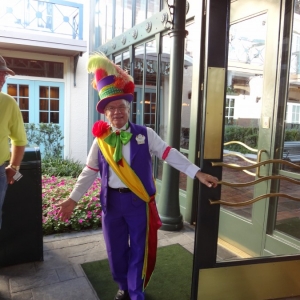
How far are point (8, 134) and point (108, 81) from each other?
89 cm

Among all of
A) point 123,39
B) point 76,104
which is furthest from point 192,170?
point 76,104

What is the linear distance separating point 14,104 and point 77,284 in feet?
5.12

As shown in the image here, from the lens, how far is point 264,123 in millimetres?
2994

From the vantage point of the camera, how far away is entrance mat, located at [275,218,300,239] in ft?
9.12

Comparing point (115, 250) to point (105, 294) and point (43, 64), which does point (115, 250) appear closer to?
point (105, 294)

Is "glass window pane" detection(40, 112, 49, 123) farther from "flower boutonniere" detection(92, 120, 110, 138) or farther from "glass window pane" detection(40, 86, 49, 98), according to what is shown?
"flower boutonniere" detection(92, 120, 110, 138)

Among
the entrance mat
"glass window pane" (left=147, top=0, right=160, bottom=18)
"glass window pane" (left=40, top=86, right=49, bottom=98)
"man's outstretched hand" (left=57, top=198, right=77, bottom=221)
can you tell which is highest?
"glass window pane" (left=147, top=0, right=160, bottom=18)

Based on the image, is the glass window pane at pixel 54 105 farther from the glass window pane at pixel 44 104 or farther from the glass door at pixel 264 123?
the glass door at pixel 264 123

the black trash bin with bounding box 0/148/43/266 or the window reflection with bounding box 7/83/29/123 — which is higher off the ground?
the window reflection with bounding box 7/83/29/123

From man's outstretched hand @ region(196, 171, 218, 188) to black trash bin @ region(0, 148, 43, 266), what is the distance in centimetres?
155

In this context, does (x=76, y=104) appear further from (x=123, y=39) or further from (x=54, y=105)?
(x=123, y=39)

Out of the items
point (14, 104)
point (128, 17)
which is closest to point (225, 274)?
point (14, 104)

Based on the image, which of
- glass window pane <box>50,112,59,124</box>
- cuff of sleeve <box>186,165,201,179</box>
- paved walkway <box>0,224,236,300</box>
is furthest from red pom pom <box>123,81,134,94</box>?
glass window pane <box>50,112,59,124</box>

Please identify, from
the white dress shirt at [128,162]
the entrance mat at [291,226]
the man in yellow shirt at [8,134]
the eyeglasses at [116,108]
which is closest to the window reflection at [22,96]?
the man in yellow shirt at [8,134]
